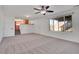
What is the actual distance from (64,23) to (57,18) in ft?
3.46

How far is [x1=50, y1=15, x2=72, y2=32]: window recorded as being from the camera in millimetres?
5875

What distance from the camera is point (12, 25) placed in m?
8.50

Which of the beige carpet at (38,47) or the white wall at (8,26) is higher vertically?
the white wall at (8,26)

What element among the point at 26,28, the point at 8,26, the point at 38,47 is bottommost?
the point at 38,47

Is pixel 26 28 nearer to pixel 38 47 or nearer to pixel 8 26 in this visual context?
pixel 8 26

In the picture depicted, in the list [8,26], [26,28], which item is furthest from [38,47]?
[26,28]

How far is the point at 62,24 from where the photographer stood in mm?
6508

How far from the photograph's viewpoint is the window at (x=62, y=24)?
19.3ft

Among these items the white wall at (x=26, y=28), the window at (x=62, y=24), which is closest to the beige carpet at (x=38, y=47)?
the window at (x=62, y=24)

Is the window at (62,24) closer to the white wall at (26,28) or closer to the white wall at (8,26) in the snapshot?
the white wall at (8,26)

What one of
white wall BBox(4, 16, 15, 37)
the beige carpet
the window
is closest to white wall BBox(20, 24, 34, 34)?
white wall BBox(4, 16, 15, 37)

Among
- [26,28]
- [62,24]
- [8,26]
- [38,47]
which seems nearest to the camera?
[38,47]
